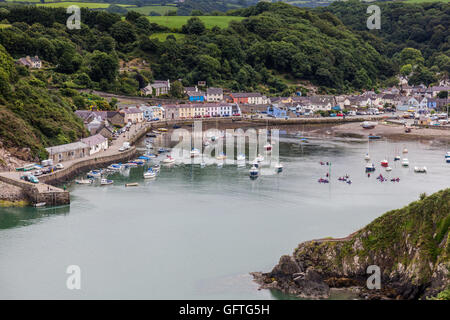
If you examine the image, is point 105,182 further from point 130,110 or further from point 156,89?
point 156,89

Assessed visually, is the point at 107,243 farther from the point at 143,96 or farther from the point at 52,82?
the point at 143,96

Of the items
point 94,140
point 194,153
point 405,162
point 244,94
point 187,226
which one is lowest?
point 187,226

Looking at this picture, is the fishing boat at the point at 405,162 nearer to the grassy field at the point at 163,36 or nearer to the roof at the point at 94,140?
the roof at the point at 94,140

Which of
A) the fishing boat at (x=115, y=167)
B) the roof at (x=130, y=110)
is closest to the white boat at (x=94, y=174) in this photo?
the fishing boat at (x=115, y=167)

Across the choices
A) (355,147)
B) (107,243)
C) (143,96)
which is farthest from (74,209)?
(143,96)

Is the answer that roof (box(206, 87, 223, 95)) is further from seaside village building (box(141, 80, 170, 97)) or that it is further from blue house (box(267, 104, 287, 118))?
blue house (box(267, 104, 287, 118))

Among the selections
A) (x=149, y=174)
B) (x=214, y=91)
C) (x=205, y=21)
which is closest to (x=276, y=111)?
(x=214, y=91)
